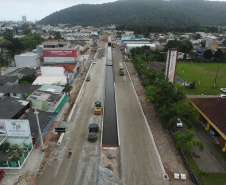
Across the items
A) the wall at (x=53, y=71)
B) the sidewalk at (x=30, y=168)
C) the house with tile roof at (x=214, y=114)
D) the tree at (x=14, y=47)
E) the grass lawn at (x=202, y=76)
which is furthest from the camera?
the tree at (x=14, y=47)

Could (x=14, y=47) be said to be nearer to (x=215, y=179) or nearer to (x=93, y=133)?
(x=93, y=133)

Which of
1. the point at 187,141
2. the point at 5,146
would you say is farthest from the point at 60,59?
the point at 187,141

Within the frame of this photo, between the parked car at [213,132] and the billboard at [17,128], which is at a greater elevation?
the billboard at [17,128]

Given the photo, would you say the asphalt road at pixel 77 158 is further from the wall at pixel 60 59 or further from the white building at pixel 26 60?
the white building at pixel 26 60

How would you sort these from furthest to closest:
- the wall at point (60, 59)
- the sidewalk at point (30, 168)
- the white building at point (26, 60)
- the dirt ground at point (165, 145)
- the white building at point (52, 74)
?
the white building at point (26, 60) → the wall at point (60, 59) → the white building at point (52, 74) → the dirt ground at point (165, 145) → the sidewalk at point (30, 168)

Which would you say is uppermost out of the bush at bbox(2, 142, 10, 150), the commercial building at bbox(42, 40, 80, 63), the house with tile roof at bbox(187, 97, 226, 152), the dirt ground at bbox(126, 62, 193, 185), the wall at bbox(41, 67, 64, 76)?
the commercial building at bbox(42, 40, 80, 63)

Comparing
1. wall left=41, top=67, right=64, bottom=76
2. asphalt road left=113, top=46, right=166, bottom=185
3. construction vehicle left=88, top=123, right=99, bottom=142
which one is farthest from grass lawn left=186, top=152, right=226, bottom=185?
wall left=41, top=67, right=64, bottom=76

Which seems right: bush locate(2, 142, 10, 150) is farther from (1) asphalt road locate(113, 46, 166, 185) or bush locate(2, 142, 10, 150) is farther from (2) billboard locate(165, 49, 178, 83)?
(2) billboard locate(165, 49, 178, 83)

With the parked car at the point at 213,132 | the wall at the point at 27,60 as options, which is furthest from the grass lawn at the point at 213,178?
the wall at the point at 27,60
